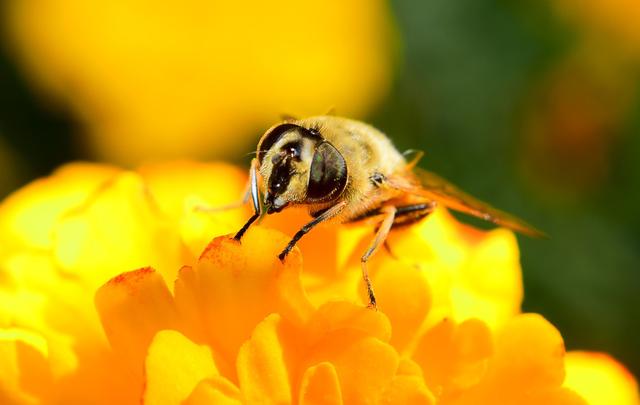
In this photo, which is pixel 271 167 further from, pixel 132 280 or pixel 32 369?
pixel 32 369

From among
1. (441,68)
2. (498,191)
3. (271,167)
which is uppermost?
(271,167)

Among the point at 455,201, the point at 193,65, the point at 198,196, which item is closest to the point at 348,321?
the point at 455,201

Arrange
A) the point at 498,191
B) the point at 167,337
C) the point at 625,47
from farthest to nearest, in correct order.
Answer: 1. the point at 625,47
2. the point at 498,191
3. the point at 167,337

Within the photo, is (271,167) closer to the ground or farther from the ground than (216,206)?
farther from the ground

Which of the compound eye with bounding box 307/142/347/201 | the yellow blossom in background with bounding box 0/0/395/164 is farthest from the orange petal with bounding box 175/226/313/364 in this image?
the yellow blossom in background with bounding box 0/0/395/164

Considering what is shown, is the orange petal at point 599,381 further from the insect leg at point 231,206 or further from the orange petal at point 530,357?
the insect leg at point 231,206

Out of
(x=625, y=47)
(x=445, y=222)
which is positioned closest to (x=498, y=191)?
(x=625, y=47)

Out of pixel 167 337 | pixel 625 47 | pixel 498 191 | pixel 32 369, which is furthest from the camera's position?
pixel 625 47
